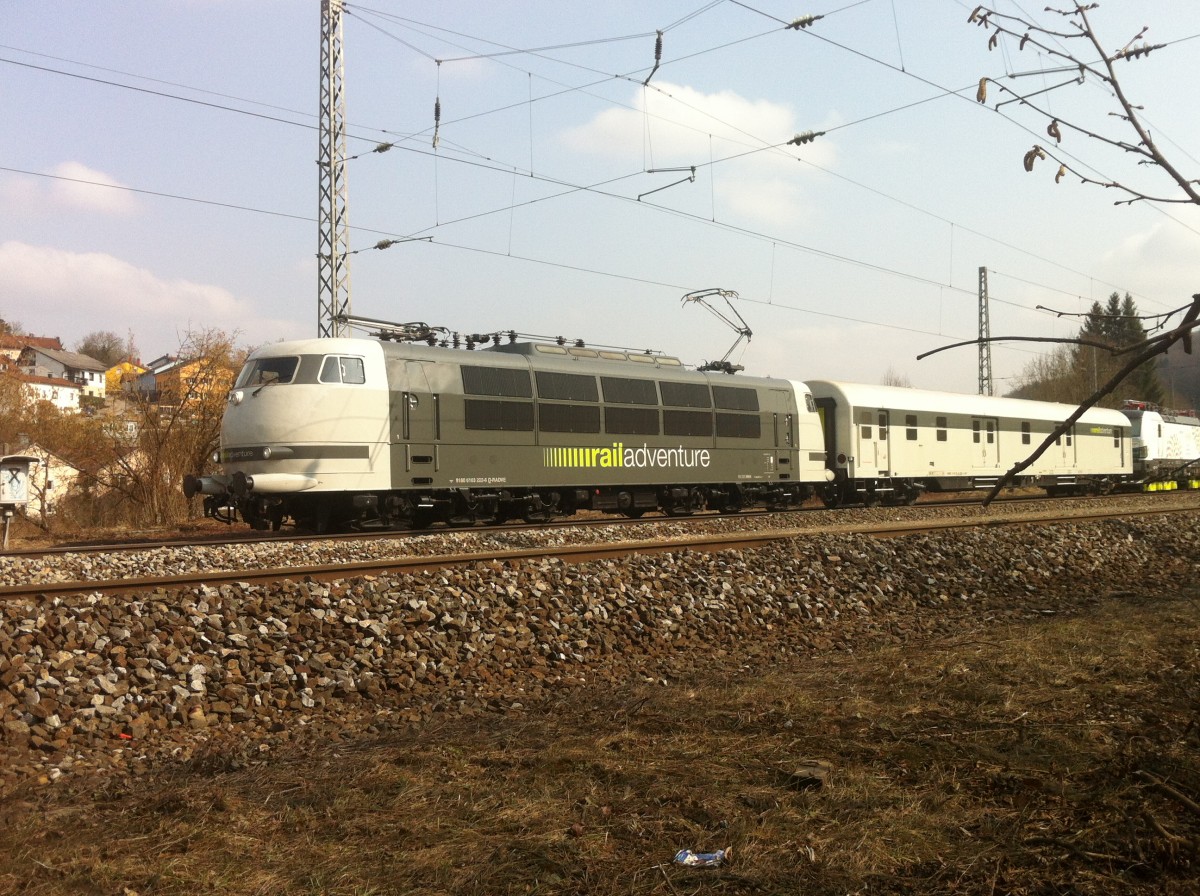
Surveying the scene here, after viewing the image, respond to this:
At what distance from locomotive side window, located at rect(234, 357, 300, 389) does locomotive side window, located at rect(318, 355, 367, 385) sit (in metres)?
0.48

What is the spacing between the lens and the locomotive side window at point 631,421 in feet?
58.5

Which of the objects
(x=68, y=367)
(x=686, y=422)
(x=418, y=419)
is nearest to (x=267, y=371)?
(x=418, y=419)

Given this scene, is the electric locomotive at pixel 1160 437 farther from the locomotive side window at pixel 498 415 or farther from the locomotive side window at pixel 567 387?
the locomotive side window at pixel 498 415

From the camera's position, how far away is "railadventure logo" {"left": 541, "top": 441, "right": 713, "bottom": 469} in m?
17.0

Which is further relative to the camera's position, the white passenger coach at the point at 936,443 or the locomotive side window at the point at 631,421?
the white passenger coach at the point at 936,443

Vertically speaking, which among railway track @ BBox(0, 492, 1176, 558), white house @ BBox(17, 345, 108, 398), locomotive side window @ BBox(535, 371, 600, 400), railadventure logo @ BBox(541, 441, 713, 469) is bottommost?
railway track @ BBox(0, 492, 1176, 558)

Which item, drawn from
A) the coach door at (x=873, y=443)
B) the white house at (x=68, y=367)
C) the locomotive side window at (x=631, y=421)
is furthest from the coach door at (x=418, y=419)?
the white house at (x=68, y=367)

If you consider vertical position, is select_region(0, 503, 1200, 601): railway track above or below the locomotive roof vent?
below

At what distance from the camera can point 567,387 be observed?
1725cm

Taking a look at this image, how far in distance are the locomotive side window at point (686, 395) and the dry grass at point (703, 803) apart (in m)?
13.4

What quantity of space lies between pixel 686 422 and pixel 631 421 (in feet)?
5.09

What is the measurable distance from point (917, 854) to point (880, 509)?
18.9 meters

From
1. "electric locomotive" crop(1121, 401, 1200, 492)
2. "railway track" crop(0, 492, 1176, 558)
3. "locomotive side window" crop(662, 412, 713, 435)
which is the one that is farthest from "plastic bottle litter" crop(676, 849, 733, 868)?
"electric locomotive" crop(1121, 401, 1200, 492)

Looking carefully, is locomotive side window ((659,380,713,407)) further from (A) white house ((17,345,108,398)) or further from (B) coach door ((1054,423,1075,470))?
(A) white house ((17,345,108,398))
